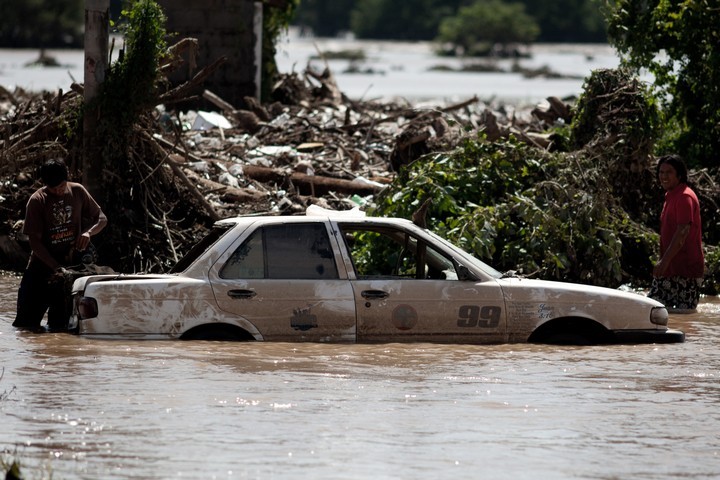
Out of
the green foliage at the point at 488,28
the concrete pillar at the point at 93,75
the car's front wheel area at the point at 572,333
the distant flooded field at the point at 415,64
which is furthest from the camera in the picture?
the green foliage at the point at 488,28

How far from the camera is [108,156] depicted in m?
13.8

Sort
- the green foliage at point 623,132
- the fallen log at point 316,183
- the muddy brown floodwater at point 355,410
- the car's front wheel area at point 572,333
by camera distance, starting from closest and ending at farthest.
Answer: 1. the muddy brown floodwater at point 355,410
2. the car's front wheel area at point 572,333
3. the green foliage at point 623,132
4. the fallen log at point 316,183

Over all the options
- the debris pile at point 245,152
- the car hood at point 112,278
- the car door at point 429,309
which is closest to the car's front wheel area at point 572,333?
the car door at point 429,309

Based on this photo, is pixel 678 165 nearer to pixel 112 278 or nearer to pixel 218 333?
pixel 218 333

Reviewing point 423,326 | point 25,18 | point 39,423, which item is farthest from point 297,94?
point 25,18

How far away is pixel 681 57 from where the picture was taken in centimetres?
1722

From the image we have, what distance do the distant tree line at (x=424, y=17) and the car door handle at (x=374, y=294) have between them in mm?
115946

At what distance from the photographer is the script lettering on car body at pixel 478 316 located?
966cm

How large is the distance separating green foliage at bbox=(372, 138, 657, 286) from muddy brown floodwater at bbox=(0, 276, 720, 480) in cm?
301

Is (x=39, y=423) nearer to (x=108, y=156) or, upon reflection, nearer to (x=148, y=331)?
(x=148, y=331)

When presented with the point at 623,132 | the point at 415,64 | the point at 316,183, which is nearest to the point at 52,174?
the point at 316,183

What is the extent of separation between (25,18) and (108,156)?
96770 mm

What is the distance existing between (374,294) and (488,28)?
11733 centimetres

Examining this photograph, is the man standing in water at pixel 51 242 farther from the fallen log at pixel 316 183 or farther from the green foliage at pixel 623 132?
the green foliage at pixel 623 132
